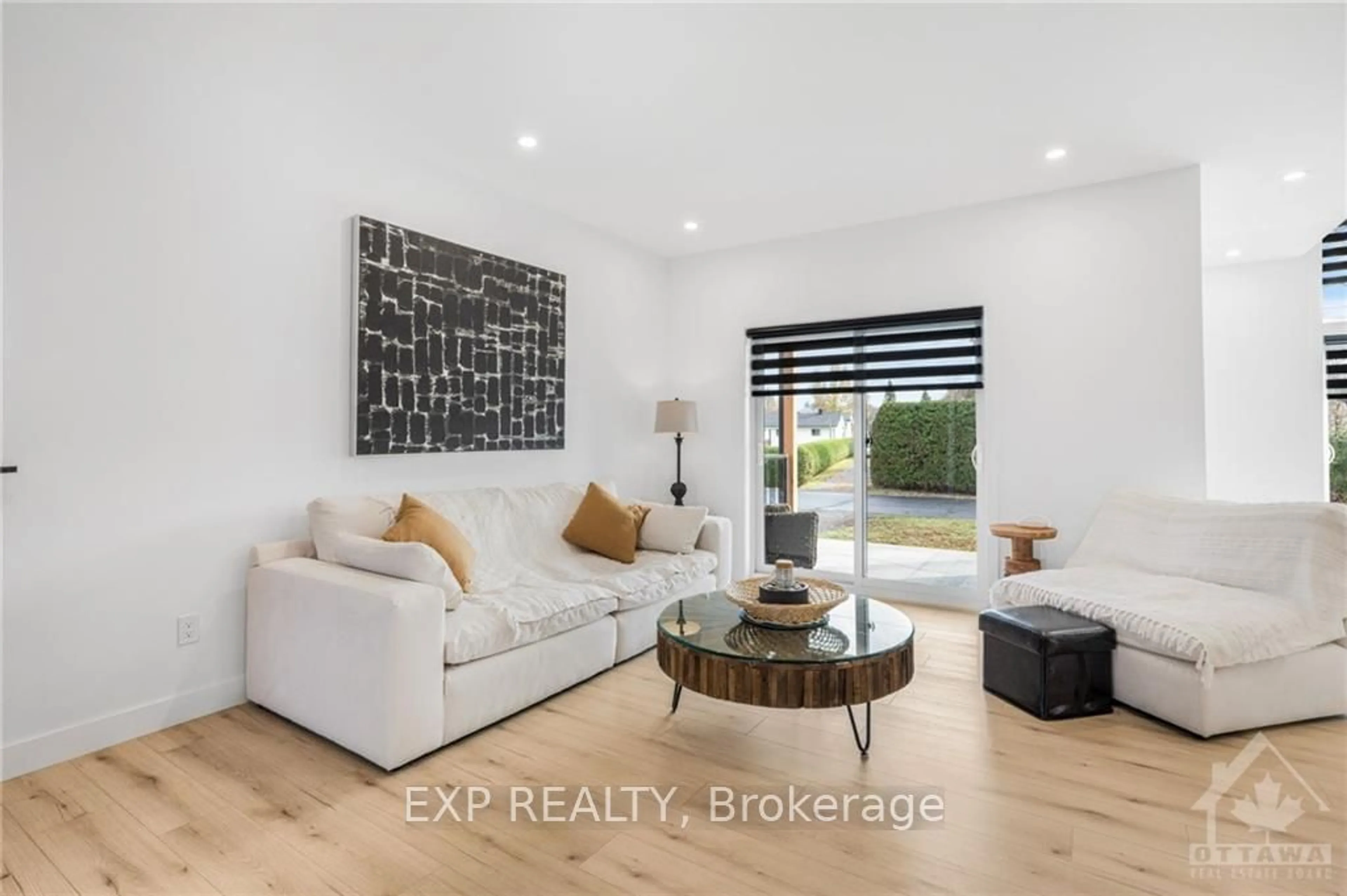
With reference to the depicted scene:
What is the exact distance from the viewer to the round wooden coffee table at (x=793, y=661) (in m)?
2.05

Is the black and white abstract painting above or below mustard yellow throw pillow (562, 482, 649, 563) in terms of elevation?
above

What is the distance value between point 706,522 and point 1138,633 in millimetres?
2256

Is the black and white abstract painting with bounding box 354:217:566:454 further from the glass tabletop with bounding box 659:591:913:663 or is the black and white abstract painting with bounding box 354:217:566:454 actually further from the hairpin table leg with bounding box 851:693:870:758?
the hairpin table leg with bounding box 851:693:870:758

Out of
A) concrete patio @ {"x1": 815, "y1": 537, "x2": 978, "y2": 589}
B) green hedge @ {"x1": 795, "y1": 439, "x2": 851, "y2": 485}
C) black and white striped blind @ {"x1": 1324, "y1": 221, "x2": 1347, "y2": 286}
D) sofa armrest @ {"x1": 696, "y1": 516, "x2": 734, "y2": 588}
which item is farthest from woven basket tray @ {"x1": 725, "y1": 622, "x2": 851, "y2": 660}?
black and white striped blind @ {"x1": 1324, "y1": 221, "x2": 1347, "y2": 286}

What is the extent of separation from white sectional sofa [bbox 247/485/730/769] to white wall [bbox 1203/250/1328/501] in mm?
5044

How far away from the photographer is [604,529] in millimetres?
3740

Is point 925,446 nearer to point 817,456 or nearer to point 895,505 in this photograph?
point 895,505

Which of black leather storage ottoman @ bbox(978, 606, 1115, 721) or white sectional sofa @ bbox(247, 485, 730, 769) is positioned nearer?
white sectional sofa @ bbox(247, 485, 730, 769)

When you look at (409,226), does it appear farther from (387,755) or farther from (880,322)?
(880,322)

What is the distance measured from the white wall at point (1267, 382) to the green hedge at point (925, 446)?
2.42 metres

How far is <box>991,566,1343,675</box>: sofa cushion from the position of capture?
240 centimetres

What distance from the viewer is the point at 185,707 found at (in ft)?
8.42

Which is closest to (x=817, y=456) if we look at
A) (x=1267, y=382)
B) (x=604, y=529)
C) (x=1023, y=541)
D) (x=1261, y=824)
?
(x=1023, y=541)

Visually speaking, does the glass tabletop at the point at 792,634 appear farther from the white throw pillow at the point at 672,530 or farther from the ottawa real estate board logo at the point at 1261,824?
the white throw pillow at the point at 672,530
